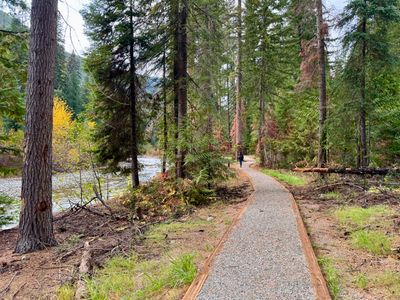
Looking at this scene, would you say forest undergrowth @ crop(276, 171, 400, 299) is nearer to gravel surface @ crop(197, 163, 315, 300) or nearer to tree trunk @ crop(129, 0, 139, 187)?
gravel surface @ crop(197, 163, 315, 300)

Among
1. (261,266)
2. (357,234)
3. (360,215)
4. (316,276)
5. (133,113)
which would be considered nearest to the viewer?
(316,276)

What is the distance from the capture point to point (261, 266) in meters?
3.85

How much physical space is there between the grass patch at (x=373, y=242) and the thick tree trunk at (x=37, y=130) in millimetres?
5491

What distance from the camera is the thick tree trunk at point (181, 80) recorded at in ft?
33.6

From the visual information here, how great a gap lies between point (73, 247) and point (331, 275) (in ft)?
14.6

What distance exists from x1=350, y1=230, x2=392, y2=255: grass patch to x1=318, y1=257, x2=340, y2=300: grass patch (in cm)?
85

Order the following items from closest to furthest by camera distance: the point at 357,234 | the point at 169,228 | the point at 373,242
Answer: the point at 373,242 → the point at 357,234 → the point at 169,228

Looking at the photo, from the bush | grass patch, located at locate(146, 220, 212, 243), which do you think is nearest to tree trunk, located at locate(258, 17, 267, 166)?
the bush

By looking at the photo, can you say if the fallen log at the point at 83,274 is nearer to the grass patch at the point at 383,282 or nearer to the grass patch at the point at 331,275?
the grass patch at the point at 331,275

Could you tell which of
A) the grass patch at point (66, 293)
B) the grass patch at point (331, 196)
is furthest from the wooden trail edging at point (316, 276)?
the grass patch at point (331, 196)

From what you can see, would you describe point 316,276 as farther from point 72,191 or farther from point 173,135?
point 72,191

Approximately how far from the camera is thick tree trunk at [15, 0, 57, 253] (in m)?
5.61

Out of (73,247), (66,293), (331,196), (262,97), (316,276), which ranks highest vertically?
(262,97)

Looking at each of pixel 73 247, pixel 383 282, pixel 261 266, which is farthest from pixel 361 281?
pixel 73 247
